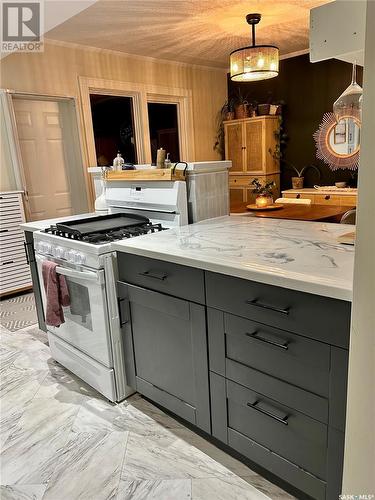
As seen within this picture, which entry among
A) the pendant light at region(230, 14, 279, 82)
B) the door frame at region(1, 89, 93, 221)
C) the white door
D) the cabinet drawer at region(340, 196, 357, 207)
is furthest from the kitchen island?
the cabinet drawer at region(340, 196, 357, 207)

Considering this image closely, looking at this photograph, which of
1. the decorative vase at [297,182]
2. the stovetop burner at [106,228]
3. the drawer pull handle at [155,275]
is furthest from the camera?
the decorative vase at [297,182]

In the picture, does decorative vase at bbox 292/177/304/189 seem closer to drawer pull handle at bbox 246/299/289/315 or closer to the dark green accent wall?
the dark green accent wall

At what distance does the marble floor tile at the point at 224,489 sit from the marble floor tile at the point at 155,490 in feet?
0.14

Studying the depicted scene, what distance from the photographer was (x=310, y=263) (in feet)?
4.38

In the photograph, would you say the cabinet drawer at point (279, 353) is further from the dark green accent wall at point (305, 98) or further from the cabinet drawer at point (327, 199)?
the dark green accent wall at point (305, 98)

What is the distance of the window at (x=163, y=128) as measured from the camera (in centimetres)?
537

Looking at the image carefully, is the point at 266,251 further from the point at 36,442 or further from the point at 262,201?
the point at 262,201

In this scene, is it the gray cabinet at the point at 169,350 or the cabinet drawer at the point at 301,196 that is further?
the cabinet drawer at the point at 301,196

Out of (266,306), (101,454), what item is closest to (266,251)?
(266,306)

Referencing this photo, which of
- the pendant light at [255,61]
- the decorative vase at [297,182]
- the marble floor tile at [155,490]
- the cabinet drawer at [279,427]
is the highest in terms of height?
the pendant light at [255,61]

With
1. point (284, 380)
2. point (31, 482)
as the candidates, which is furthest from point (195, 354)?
point (31, 482)

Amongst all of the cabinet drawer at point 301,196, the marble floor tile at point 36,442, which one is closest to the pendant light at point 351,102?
the marble floor tile at point 36,442

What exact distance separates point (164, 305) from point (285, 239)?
634 mm

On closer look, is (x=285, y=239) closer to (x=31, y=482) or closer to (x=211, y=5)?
(x=31, y=482)
